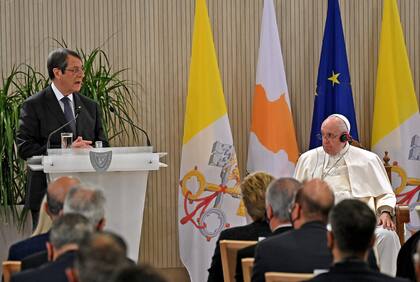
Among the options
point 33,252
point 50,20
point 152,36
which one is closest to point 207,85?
point 152,36

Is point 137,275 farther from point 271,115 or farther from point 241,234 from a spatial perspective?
point 271,115

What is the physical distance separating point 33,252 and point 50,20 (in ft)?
13.7

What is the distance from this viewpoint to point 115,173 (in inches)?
227

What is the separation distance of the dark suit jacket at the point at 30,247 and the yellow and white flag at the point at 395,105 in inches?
170

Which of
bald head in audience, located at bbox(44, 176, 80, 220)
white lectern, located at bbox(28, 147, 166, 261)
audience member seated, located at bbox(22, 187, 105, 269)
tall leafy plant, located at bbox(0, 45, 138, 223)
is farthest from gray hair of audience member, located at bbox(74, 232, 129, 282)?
tall leafy plant, located at bbox(0, 45, 138, 223)

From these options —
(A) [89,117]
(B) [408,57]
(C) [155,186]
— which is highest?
(B) [408,57]

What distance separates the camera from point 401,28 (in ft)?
27.1

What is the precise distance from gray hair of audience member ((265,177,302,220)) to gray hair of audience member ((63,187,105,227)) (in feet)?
3.02

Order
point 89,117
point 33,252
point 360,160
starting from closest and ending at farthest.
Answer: point 33,252
point 89,117
point 360,160

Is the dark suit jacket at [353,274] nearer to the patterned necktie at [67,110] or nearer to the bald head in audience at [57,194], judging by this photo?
the bald head in audience at [57,194]

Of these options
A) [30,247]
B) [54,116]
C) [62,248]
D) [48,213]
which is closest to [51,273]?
[62,248]

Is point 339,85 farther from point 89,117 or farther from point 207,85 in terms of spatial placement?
point 89,117

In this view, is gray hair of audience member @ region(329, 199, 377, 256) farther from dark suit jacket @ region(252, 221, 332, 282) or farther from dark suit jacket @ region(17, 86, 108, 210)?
dark suit jacket @ region(17, 86, 108, 210)

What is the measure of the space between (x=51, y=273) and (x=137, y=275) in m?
1.05
